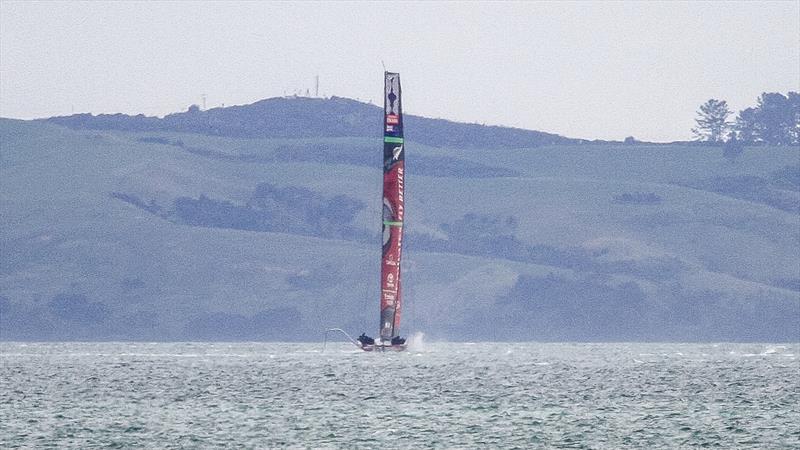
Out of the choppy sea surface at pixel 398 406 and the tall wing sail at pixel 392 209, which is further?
the tall wing sail at pixel 392 209

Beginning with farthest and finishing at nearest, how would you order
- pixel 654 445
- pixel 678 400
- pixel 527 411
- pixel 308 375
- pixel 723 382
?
pixel 308 375, pixel 723 382, pixel 678 400, pixel 527 411, pixel 654 445

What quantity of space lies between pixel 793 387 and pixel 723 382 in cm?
619

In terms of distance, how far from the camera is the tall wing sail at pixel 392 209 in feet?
376

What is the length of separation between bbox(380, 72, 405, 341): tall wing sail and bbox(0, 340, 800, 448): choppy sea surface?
9.46 feet

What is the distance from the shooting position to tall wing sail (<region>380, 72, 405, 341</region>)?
376 feet

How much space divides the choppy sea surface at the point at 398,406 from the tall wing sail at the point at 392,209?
288 cm

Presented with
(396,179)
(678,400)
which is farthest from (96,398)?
(396,179)

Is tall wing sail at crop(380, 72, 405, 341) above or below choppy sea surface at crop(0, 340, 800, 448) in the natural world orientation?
above

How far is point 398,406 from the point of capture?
7444 centimetres

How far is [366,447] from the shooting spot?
5769 centimetres

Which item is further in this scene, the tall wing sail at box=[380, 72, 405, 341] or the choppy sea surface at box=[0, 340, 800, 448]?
the tall wing sail at box=[380, 72, 405, 341]

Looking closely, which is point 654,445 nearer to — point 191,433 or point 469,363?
point 191,433

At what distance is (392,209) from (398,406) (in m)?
41.4

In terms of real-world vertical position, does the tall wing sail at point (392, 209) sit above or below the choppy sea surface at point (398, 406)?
above
